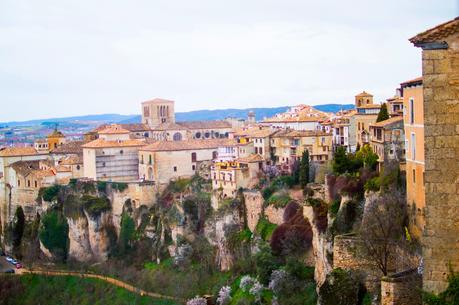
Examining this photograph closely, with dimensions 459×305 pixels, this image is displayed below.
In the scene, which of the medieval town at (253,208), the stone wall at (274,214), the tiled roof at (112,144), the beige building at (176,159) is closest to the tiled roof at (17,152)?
the medieval town at (253,208)

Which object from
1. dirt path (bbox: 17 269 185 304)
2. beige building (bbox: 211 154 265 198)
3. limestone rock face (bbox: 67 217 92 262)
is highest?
beige building (bbox: 211 154 265 198)

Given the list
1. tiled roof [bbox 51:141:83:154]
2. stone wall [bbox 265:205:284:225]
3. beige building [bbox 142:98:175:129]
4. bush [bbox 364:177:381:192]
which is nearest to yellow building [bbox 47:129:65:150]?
tiled roof [bbox 51:141:83:154]

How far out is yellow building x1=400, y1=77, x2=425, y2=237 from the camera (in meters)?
25.0

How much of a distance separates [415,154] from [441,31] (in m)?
15.4

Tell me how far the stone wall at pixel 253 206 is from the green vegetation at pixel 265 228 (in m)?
1.03

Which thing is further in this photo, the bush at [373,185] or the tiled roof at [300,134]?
the tiled roof at [300,134]

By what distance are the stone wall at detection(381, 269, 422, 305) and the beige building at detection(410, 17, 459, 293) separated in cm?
592

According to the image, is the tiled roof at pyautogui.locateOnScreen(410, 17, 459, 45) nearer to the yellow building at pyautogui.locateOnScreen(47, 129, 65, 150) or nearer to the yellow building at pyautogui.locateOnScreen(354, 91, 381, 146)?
the yellow building at pyautogui.locateOnScreen(354, 91, 381, 146)

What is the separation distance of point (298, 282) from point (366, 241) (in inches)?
473

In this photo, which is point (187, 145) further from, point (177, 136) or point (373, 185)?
point (373, 185)

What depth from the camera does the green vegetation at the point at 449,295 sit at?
1103 centimetres

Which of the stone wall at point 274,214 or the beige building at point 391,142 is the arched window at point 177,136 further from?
the beige building at point 391,142

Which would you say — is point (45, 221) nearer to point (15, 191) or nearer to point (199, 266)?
point (15, 191)

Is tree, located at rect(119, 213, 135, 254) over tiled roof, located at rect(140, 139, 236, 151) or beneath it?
beneath
